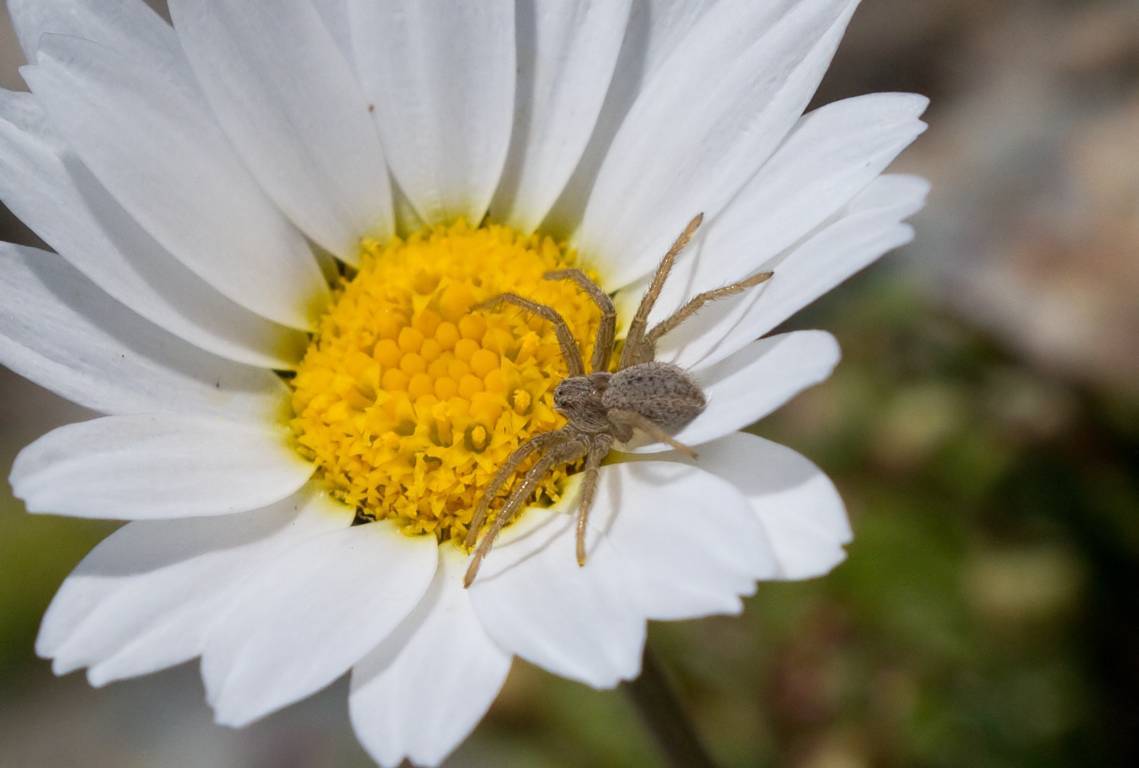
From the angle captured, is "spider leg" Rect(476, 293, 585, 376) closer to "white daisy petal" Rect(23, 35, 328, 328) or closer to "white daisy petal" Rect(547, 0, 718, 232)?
"white daisy petal" Rect(547, 0, 718, 232)

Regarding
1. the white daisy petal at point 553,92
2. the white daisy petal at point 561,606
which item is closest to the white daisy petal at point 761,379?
the white daisy petal at point 561,606

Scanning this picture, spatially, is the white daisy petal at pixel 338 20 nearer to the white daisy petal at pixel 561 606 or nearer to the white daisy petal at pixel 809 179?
the white daisy petal at pixel 809 179

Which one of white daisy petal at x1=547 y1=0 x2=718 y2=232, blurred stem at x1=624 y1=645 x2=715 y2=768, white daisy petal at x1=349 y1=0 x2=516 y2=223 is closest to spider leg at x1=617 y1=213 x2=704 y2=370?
white daisy petal at x1=547 y1=0 x2=718 y2=232

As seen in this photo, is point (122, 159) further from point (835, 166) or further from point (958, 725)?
point (958, 725)

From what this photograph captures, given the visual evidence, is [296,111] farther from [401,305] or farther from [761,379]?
[761,379]

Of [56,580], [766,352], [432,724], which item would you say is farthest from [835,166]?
[56,580]

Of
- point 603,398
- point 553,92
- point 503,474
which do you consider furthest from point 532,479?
point 553,92

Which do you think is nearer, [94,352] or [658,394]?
[658,394]
